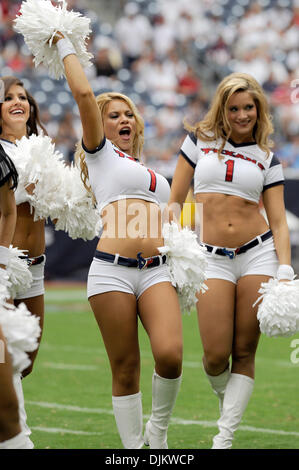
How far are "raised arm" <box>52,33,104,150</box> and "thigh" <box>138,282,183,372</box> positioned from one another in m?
0.71

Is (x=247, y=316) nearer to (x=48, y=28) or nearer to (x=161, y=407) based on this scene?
(x=161, y=407)

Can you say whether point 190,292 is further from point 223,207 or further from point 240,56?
point 240,56

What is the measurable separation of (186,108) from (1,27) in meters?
3.55

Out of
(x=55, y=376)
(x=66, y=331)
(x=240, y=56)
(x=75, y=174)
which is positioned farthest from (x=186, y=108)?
(x=75, y=174)

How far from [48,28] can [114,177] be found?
736mm

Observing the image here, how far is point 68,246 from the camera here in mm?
11562

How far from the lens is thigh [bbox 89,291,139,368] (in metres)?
3.55

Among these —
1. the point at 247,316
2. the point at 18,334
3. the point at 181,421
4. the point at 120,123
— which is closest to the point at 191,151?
the point at 120,123

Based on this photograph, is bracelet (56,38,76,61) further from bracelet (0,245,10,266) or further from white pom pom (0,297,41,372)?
white pom pom (0,297,41,372)

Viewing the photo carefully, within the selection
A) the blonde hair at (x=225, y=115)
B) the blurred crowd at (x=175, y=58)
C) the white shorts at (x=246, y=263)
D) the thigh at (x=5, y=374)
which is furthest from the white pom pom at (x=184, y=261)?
the blurred crowd at (x=175, y=58)

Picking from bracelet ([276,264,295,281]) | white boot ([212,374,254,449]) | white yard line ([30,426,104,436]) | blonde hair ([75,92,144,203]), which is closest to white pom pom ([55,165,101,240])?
blonde hair ([75,92,144,203])

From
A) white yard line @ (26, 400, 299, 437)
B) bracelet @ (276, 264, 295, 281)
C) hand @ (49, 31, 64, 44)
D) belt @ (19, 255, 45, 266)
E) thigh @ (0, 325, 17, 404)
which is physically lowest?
white yard line @ (26, 400, 299, 437)

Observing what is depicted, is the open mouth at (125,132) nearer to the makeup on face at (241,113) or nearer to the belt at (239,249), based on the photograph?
the makeup on face at (241,113)

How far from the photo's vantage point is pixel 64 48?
3.61m
